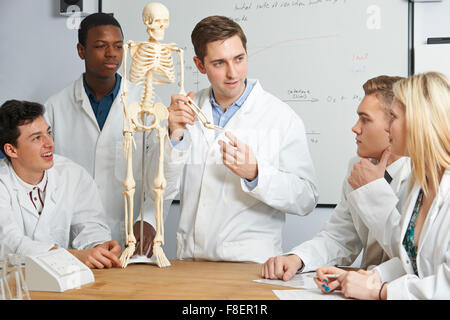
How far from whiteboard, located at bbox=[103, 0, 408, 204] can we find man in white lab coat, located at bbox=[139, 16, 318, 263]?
1.01 meters

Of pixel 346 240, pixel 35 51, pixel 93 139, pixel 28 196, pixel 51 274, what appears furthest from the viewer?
pixel 35 51

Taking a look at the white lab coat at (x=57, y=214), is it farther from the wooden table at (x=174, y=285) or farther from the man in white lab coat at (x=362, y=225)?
the man in white lab coat at (x=362, y=225)

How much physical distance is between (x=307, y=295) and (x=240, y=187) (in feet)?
2.34

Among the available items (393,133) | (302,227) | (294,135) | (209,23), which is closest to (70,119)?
(209,23)

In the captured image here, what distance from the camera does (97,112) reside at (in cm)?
280

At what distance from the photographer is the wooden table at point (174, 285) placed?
155cm

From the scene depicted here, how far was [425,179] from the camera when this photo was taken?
1.47m

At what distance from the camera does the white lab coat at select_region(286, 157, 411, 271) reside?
6.06 ft

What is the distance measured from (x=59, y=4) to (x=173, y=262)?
233cm

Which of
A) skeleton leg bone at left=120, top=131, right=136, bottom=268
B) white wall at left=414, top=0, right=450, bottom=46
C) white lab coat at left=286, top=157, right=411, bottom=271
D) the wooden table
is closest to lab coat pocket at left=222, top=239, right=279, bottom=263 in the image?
the wooden table

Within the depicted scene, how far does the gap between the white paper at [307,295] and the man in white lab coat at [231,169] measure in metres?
0.51

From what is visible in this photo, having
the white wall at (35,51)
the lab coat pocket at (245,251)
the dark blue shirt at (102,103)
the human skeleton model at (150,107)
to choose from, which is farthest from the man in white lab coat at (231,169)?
the white wall at (35,51)

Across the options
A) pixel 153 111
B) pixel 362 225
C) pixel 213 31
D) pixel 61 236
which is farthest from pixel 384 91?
pixel 61 236

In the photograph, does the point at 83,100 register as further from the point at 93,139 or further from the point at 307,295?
the point at 307,295
